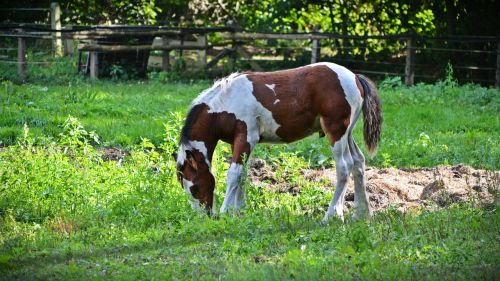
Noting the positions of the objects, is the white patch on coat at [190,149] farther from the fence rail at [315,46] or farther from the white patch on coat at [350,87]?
the fence rail at [315,46]

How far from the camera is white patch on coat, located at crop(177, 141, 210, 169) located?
874cm

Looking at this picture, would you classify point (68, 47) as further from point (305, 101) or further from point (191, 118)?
point (305, 101)

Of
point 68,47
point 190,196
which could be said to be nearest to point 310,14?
point 68,47

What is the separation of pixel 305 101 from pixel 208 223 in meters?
1.89

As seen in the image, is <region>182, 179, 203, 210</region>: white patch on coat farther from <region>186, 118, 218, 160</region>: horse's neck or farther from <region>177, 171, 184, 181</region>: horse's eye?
<region>186, 118, 218, 160</region>: horse's neck

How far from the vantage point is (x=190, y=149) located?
8.77 meters

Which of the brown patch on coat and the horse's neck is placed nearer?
the brown patch on coat

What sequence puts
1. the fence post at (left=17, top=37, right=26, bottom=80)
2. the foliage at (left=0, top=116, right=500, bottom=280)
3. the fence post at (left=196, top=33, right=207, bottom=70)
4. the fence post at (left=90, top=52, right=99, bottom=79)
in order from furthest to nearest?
the fence post at (left=196, top=33, right=207, bottom=70)
the fence post at (left=90, top=52, right=99, bottom=79)
the fence post at (left=17, top=37, right=26, bottom=80)
the foliage at (left=0, top=116, right=500, bottom=280)

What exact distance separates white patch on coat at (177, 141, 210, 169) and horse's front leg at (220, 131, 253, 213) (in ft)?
1.04

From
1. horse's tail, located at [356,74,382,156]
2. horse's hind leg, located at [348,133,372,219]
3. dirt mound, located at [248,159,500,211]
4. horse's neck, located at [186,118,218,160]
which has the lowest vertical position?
dirt mound, located at [248,159,500,211]

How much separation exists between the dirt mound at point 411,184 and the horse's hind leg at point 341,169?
622mm

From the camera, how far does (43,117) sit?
13250 millimetres

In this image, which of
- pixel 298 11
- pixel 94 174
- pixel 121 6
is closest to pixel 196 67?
pixel 298 11

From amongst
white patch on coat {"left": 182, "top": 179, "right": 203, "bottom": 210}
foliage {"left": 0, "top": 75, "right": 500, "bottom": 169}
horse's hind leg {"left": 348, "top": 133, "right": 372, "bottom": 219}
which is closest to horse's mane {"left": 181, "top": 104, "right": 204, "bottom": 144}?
white patch on coat {"left": 182, "top": 179, "right": 203, "bottom": 210}
